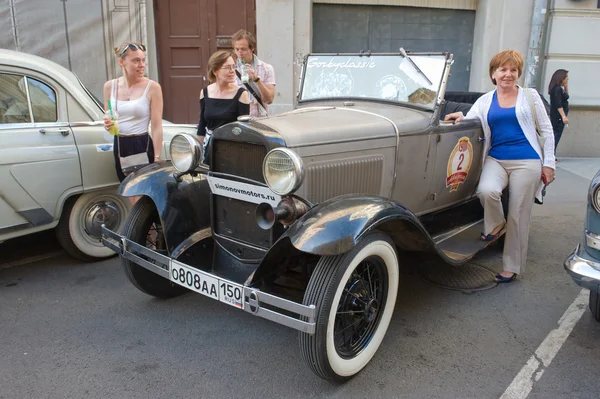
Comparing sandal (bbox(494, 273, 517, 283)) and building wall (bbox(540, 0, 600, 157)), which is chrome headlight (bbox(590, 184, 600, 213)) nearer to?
sandal (bbox(494, 273, 517, 283))

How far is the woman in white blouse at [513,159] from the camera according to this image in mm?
3734

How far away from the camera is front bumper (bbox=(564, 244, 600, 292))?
8.95ft

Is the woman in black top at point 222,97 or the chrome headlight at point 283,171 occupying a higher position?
the woman in black top at point 222,97

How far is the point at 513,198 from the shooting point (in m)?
3.79

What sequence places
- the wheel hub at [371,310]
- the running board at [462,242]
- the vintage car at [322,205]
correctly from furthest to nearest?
1. the running board at [462,242]
2. the wheel hub at [371,310]
3. the vintage car at [322,205]

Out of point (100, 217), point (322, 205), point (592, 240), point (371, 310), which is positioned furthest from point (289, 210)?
point (100, 217)

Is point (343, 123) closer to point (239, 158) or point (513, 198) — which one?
point (239, 158)

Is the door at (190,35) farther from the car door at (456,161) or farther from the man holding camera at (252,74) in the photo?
the car door at (456,161)

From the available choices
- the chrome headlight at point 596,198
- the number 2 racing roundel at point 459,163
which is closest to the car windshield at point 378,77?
the number 2 racing roundel at point 459,163

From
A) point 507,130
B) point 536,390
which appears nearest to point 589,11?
point 507,130

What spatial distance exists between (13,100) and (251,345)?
108 inches

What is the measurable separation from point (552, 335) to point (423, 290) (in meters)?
0.96

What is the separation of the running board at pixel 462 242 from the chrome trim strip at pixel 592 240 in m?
0.82

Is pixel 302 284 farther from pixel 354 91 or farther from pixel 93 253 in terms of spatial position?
pixel 93 253
